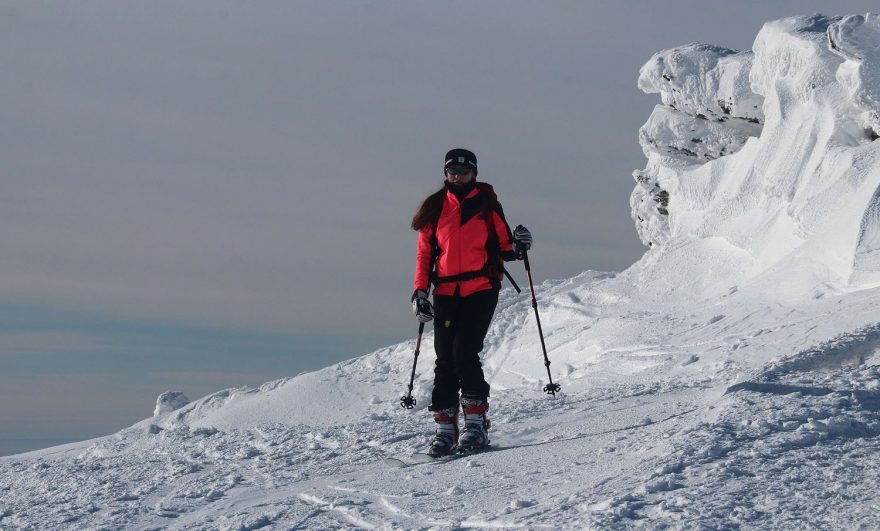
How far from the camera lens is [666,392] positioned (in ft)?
26.0

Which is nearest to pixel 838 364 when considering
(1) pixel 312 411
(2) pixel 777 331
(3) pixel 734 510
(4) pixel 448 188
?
(2) pixel 777 331

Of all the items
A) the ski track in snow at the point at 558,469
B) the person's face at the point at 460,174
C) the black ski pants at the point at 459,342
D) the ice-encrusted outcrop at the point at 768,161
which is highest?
the ice-encrusted outcrop at the point at 768,161

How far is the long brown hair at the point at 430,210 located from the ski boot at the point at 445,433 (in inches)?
56.4

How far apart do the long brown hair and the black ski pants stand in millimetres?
573

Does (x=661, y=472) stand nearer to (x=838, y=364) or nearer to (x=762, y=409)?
(x=762, y=409)

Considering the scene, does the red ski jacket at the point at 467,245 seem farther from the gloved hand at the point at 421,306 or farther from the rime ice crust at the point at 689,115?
the rime ice crust at the point at 689,115

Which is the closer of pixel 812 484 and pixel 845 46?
pixel 812 484

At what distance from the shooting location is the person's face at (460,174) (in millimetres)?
6941

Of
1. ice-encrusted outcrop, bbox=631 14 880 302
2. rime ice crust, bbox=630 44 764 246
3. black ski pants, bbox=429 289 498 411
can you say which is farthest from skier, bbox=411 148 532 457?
rime ice crust, bbox=630 44 764 246

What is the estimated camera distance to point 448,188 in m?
7.03

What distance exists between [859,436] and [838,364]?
8.72 ft

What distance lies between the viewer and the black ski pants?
6934mm

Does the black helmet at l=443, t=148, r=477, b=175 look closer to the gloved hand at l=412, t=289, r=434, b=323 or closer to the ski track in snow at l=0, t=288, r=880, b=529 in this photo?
the gloved hand at l=412, t=289, r=434, b=323

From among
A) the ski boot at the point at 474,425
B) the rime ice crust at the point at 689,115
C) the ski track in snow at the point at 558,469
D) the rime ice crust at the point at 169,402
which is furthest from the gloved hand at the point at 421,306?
the rime ice crust at the point at 689,115
